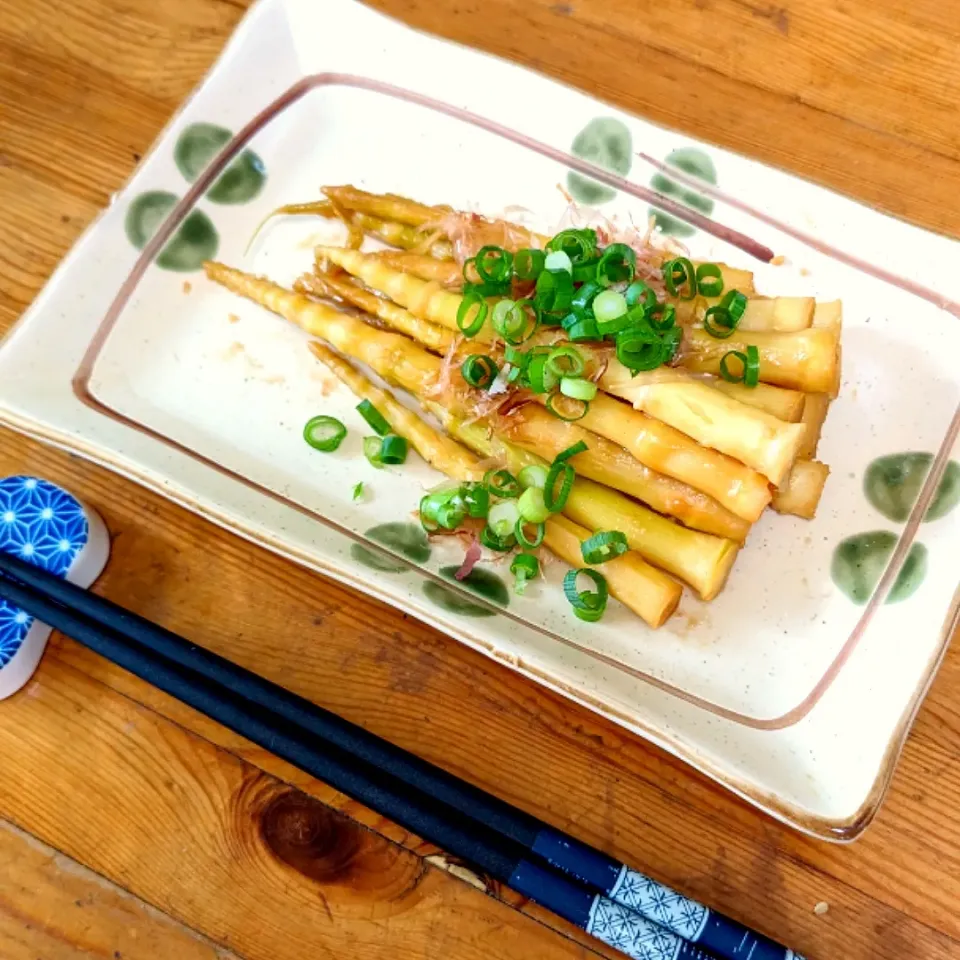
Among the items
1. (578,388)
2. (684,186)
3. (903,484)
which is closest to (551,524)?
(578,388)

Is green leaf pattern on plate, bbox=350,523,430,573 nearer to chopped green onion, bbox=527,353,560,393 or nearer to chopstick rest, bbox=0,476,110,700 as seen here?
chopped green onion, bbox=527,353,560,393

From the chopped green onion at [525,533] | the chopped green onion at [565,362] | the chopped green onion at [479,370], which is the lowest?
the chopped green onion at [525,533]

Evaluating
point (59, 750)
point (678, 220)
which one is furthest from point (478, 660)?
point (678, 220)

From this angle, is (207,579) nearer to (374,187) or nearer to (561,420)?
(561,420)

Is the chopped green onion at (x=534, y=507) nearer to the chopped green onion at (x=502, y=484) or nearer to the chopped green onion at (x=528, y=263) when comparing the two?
the chopped green onion at (x=502, y=484)

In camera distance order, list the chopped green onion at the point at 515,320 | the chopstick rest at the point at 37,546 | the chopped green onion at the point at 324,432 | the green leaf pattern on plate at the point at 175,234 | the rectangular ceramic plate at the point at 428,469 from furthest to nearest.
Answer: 1. the green leaf pattern on plate at the point at 175,234
2. the chopped green onion at the point at 324,432
3. the chopstick rest at the point at 37,546
4. the chopped green onion at the point at 515,320
5. the rectangular ceramic plate at the point at 428,469

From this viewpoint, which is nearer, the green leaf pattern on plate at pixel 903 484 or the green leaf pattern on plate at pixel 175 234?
the green leaf pattern on plate at pixel 903 484

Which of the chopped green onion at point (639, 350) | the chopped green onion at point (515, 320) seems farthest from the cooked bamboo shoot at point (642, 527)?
the chopped green onion at point (639, 350)
